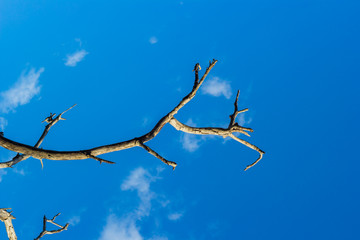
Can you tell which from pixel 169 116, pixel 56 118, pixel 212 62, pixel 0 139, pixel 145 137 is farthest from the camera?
pixel 56 118

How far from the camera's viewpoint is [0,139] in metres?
4.01

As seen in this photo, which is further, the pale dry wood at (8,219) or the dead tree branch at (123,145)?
the pale dry wood at (8,219)

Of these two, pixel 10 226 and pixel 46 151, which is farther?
pixel 10 226

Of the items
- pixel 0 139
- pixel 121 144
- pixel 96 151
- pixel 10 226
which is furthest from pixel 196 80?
pixel 10 226

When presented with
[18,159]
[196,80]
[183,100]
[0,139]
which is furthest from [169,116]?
[18,159]

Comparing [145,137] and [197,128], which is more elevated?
[197,128]

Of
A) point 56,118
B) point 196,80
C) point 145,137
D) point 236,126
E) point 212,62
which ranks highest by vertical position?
point 56,118

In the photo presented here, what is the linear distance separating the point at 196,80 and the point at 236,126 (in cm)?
113

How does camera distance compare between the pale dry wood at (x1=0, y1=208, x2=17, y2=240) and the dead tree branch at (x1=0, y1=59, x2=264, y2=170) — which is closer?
the dead tree branch at (x1=0, y1=59, x2=264, y2=170)

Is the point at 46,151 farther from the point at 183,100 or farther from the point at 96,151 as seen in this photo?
the point at 183,100

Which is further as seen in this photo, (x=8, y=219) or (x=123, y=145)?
(x=8, y=219)

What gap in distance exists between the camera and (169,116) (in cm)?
471

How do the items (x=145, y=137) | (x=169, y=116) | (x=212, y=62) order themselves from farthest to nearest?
(x=212, y=62) < (x=169, y=116) < (x=145, y=137)

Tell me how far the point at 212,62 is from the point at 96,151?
103 inches
